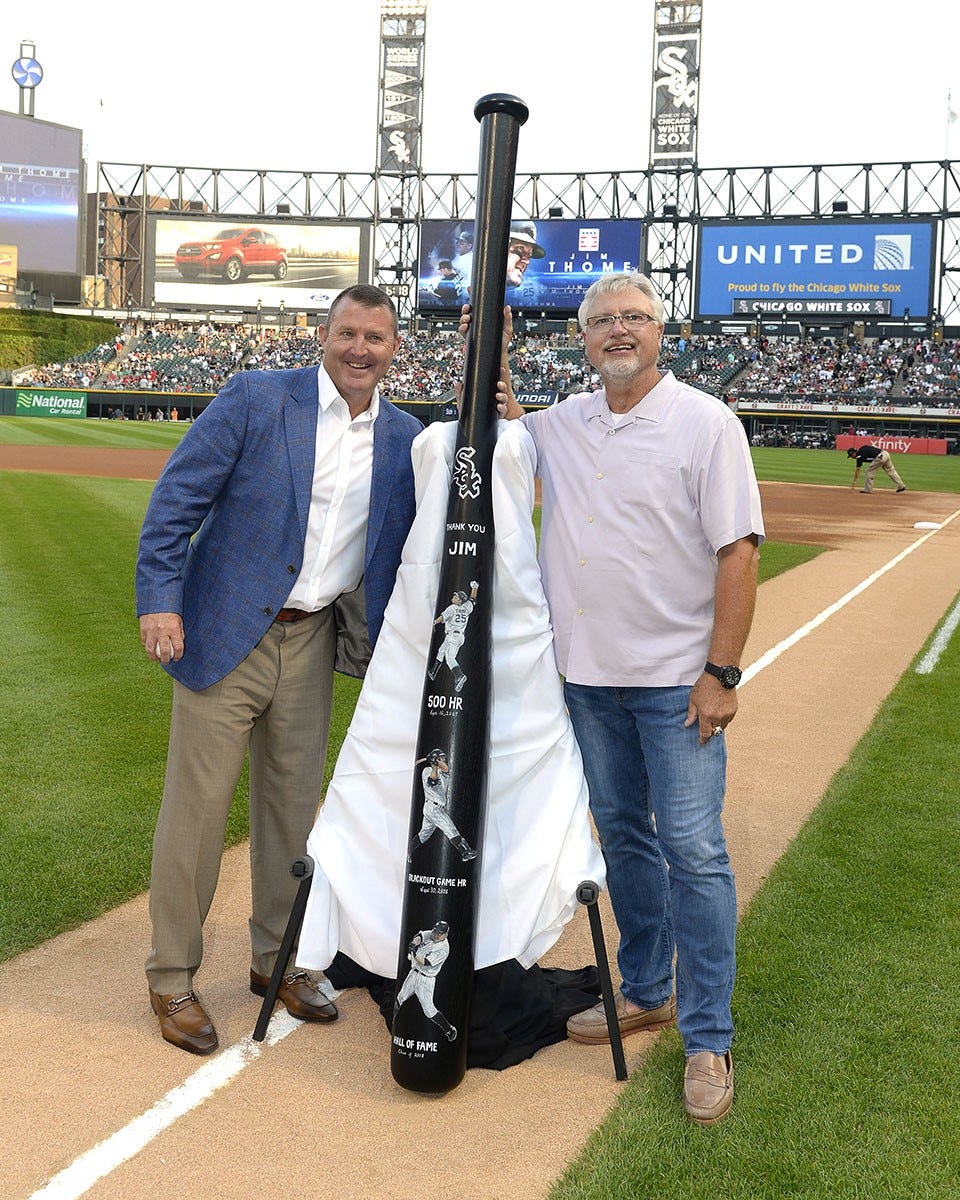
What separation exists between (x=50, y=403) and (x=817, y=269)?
38.0 meters

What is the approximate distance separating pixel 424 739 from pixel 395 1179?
110 centimetres

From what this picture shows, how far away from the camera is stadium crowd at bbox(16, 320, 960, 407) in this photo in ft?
187

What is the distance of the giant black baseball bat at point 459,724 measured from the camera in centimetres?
320

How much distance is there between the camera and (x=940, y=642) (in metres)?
10.7

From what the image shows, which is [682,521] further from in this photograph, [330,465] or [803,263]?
[803,263]

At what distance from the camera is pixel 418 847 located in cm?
323

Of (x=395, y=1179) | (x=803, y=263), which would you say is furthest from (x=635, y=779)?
(x=803, y=263)

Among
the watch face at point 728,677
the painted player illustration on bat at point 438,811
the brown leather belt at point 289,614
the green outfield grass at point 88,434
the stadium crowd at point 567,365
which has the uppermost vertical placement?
the stadium crowd at point 567,365

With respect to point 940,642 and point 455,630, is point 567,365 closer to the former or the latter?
point 940,642

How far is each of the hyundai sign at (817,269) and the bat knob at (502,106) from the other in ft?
201

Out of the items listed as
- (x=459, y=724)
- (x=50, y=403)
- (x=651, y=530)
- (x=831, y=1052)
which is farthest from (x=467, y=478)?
(x=50, y=403)

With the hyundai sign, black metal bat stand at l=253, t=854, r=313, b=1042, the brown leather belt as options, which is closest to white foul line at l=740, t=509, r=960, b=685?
the brown leather belt

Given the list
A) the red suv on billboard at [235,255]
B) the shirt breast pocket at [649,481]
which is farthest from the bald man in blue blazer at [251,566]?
the red suv on billboard at [235,255]

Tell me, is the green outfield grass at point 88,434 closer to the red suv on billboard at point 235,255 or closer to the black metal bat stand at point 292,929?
the black metal bat stand at point 292,929
